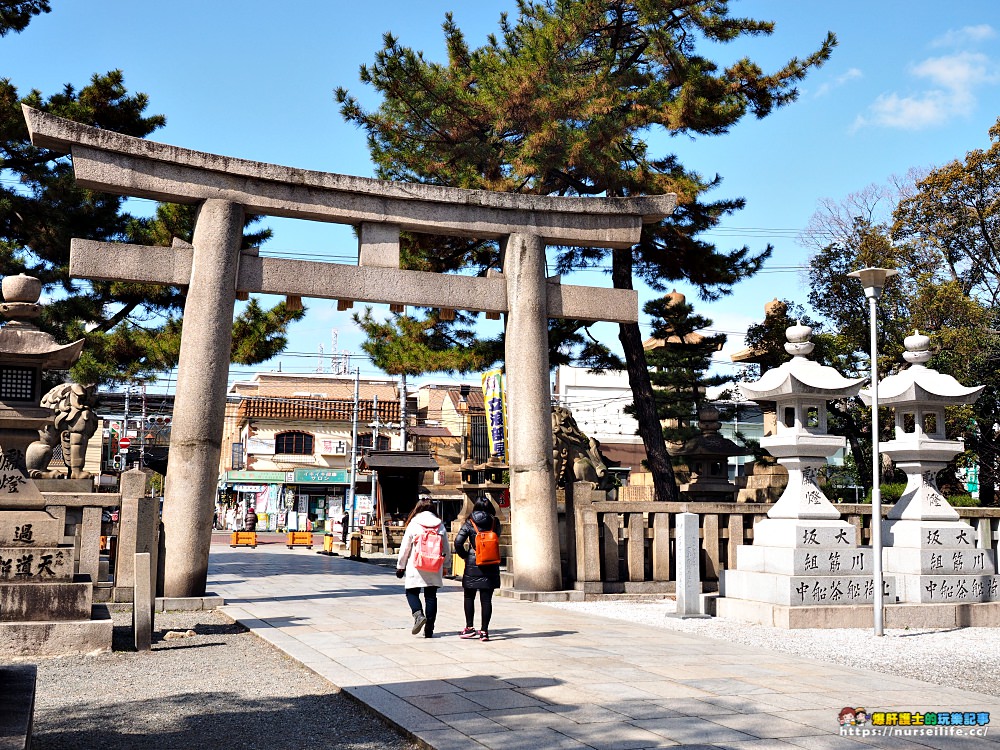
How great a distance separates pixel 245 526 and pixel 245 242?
798 inches

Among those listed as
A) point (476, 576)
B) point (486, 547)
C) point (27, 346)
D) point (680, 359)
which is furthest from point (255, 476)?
point (476, 576)

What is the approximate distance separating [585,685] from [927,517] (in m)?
7.44

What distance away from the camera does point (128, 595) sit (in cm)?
1244

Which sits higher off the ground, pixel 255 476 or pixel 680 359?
pixel 680 359

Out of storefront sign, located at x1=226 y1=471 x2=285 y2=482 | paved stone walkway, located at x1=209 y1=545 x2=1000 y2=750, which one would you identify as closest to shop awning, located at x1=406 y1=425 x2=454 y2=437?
storefront sign, located at x1=226 y1=471 x2=285 y2=482

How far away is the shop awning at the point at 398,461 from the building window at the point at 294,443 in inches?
880

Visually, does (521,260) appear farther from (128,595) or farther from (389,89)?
(128,595)

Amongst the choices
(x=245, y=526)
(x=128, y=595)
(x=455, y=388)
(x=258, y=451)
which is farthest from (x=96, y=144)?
(x=455, y=388)

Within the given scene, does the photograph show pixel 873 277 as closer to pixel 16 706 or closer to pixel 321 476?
pixel 16 706

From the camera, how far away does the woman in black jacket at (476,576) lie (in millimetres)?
9469

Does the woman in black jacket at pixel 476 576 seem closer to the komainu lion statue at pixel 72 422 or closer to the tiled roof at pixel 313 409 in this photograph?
the komainu lion statue at pixel 72 422

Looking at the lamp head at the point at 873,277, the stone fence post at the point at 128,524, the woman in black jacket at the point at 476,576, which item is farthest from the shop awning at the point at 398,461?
the lamp head at the point at 873,277

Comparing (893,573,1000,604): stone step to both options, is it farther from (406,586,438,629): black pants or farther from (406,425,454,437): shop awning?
(406,425,454,437): shop awning

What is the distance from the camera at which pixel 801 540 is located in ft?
38.0
